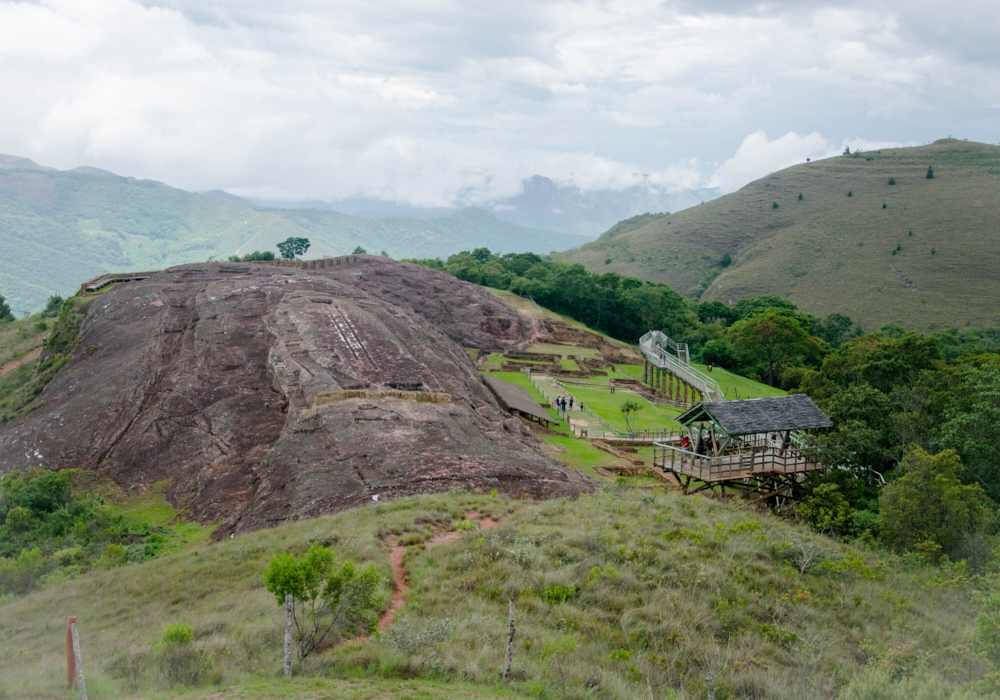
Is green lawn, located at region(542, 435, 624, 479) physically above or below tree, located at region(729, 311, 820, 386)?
below

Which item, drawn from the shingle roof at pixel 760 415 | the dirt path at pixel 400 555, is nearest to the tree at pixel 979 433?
the shingle roof at pixel 760 415

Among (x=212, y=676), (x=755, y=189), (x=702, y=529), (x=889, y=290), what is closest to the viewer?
(x=212, y=676)

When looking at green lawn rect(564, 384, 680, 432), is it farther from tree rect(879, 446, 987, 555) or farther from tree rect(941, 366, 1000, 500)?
tree rect(879, 446, 987, 555)

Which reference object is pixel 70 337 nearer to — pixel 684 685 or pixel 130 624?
pixel 130 624

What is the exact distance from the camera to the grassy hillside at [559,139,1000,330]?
93.6 meters

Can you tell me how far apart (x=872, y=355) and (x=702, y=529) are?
21.9m

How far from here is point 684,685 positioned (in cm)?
929

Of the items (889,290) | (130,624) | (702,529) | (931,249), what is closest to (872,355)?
(702,529)

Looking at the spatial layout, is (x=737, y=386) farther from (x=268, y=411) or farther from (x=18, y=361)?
(x=18, y=361)

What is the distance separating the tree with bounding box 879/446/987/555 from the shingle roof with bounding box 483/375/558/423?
68.0 feet

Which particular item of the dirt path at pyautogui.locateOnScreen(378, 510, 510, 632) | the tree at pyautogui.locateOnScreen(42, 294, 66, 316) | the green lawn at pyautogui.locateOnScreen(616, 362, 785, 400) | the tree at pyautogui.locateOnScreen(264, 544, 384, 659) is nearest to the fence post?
the tree at pyautogui.locateOnScreen(264, 544, 384, 659)

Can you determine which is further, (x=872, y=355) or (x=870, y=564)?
(x=872, y=355)

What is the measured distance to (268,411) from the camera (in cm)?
2655

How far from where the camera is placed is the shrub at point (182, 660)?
28.6 ft
